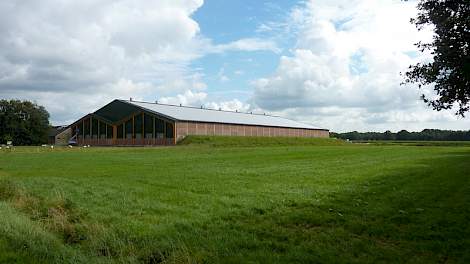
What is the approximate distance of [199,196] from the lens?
58.9ft

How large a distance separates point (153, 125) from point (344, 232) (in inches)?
3287

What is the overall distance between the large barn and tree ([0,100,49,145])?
2117 cm

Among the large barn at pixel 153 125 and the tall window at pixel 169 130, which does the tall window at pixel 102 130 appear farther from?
the tall window at pixel 169 130

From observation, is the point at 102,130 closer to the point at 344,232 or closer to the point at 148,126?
the point at 148,126

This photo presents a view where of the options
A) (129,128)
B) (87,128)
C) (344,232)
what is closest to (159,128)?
(129,128)

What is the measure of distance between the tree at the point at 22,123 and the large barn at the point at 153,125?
69.5 ft

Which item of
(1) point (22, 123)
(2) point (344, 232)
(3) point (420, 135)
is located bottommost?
(2) point (344, 232)

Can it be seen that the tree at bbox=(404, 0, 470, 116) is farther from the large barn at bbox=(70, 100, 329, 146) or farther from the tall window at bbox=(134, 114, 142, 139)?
the tall window at bbox=(134, 114, 142, 139)

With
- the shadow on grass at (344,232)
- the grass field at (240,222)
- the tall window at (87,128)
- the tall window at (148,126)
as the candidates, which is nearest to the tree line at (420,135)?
the tall window at (148,126)

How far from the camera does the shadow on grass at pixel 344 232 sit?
10.3m

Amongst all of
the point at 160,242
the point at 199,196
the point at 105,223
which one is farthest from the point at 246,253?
the point at 199,196

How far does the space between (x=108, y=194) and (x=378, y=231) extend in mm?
11114

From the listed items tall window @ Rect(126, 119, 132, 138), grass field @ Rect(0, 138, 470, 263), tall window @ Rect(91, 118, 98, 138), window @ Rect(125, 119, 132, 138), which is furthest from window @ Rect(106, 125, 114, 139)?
grass field @ Rect(0, 138, 470, 263)

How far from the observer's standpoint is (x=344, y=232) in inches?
477
